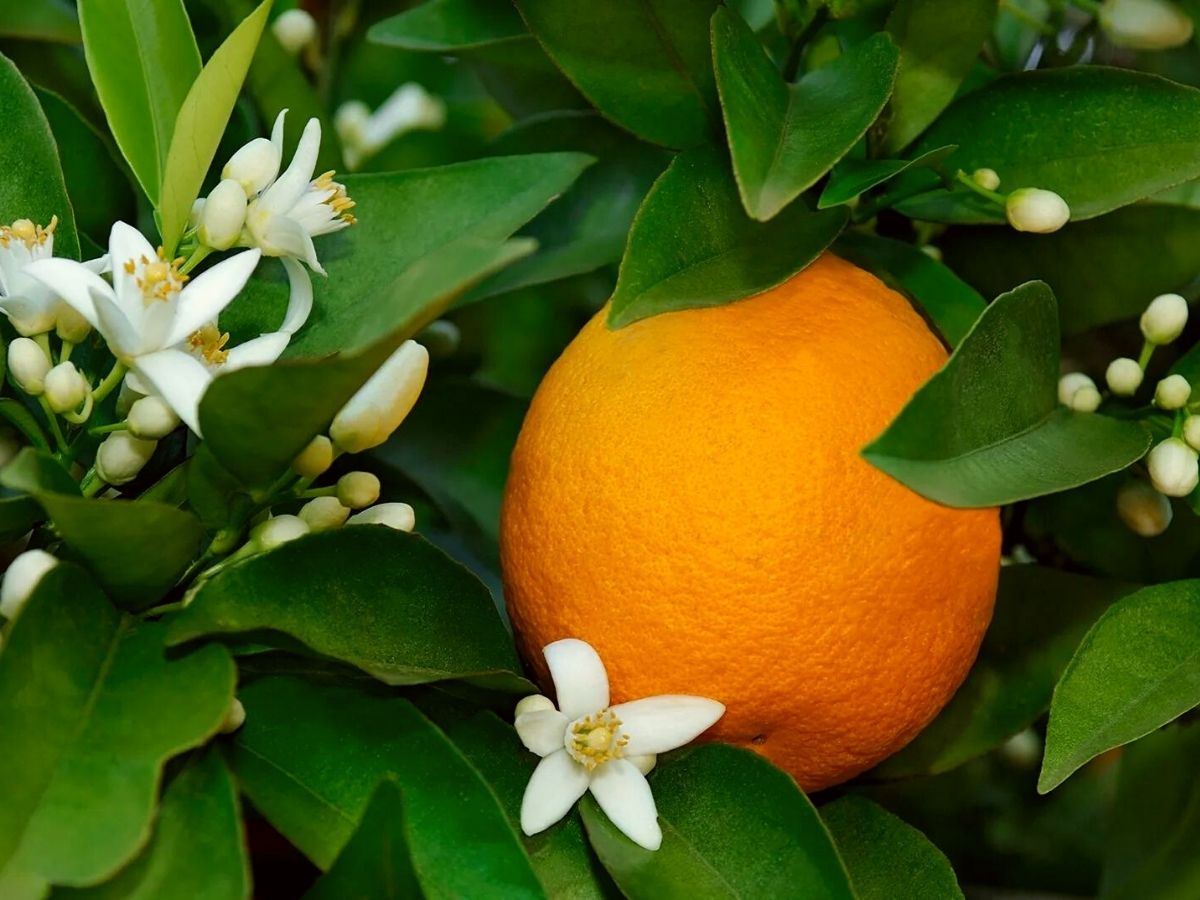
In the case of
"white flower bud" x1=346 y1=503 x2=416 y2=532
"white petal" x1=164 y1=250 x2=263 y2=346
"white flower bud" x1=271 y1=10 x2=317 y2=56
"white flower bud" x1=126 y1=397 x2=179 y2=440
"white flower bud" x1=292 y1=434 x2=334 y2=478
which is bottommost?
"white flower bud" x1=346 y1=503 x2=416 y2=532

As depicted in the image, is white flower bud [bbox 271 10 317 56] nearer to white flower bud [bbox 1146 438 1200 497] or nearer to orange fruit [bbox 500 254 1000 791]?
orange fruit [bbox 500 254 1000 791]

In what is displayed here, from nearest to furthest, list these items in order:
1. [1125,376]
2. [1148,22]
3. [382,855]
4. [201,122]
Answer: [382,855]
[201,122]
[1125,376]
[1148,22]

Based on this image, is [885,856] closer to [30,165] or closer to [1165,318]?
[1165,318]

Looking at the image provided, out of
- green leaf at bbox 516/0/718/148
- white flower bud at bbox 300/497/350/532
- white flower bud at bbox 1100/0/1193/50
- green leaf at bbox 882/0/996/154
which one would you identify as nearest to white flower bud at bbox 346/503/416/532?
white flower bud at bbox 300/497/350/532

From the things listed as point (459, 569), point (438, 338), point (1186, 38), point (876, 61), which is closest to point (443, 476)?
point (438, 338)

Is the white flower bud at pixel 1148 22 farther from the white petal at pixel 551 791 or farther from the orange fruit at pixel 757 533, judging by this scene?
the white petal at pixel 551 791

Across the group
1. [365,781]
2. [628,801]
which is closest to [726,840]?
[628,801]
